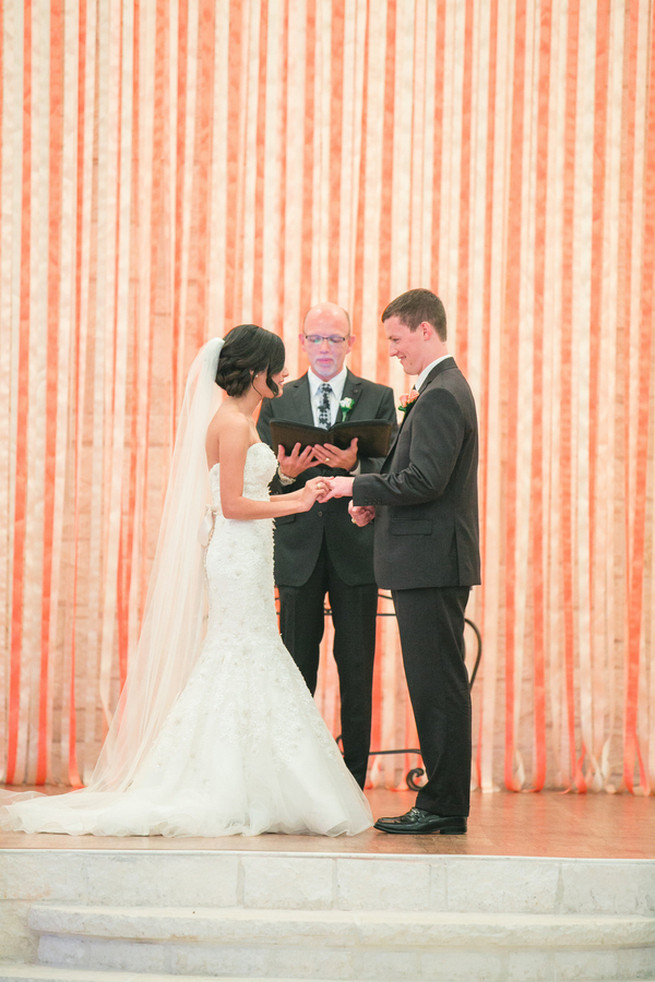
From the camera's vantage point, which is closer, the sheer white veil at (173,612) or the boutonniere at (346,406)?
the sheer white veil at (173,612)

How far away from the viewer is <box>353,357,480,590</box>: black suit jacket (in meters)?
3.44

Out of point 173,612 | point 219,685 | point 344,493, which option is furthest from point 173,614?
point 344,493

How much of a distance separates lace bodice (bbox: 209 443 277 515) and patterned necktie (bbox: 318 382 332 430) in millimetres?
509

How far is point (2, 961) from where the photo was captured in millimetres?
3025

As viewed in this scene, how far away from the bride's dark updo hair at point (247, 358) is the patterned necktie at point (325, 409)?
0.52 metres

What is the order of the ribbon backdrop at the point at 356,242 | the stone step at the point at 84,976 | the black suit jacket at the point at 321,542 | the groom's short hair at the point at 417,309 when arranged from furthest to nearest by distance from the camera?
the ribbon backdrop at the point at 356,242, the black suit jacket at the point at 321,542, the groom's short hair at the point at 417,309, the stone step at the point at 84,976

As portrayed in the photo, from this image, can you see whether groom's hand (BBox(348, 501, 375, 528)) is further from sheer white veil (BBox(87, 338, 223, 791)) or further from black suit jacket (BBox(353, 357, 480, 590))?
sheer white veil (BBox(87, 338, 223, 791))

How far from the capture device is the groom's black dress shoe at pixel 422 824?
3.48 metres

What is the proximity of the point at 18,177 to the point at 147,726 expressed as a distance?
2.83m

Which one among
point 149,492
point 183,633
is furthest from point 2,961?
point 149,492

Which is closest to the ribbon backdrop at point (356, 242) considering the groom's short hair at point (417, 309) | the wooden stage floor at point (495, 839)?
the wooden stage floor at point (495, 839)

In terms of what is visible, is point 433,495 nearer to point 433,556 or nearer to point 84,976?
point 433,556

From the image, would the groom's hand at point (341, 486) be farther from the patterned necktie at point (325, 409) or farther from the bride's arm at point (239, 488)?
the patterned necktie at point (325, 409)

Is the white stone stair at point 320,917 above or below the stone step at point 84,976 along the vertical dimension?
above
